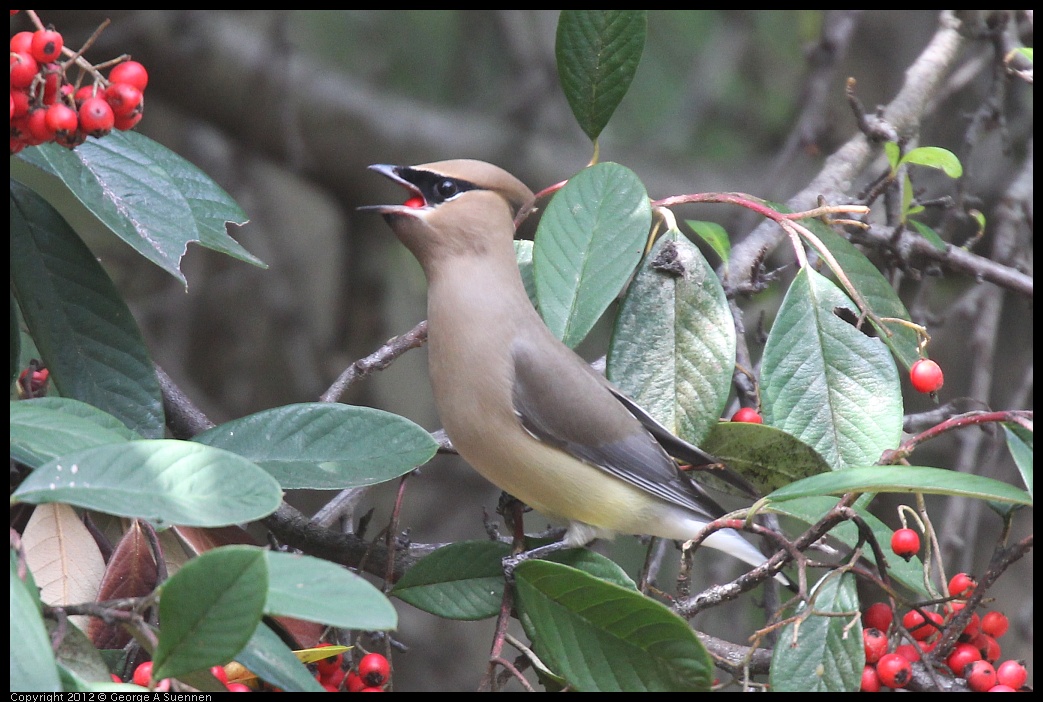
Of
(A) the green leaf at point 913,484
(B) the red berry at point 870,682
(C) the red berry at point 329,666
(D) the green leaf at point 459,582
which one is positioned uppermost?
(A) the green leaf at point 913,484

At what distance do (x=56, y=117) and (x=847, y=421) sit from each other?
1579mm

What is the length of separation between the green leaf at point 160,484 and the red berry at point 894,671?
1.08 meters

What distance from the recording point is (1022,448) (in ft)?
5.25

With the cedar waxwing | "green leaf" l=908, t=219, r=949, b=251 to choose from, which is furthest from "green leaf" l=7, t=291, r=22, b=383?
"green leaf" l=908, t=219, r=949, b=251

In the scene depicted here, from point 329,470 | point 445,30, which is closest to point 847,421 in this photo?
point 329,470

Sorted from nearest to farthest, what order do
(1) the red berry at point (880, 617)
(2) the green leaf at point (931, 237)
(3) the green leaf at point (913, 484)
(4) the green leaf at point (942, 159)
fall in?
(3) the green leaf at point (913, 484)
(1) the red berry at point (880, 617)
(4) the green leaf at point (942, 159)
(2) the green leaf at point (931, 237)

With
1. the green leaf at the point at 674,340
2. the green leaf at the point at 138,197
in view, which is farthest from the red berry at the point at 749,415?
the green leaf at the point at 138,197

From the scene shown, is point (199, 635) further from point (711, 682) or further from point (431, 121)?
point (431, 121)

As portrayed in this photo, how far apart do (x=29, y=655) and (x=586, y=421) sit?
1.41m

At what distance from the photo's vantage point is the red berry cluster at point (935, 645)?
184cm

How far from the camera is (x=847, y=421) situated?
2.17m

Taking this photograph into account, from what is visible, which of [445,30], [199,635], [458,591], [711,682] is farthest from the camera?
[445,30]

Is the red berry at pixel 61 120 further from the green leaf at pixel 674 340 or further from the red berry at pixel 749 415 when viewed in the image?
the red berry at pixel 749 415

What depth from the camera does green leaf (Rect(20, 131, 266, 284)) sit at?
2.01 meters
